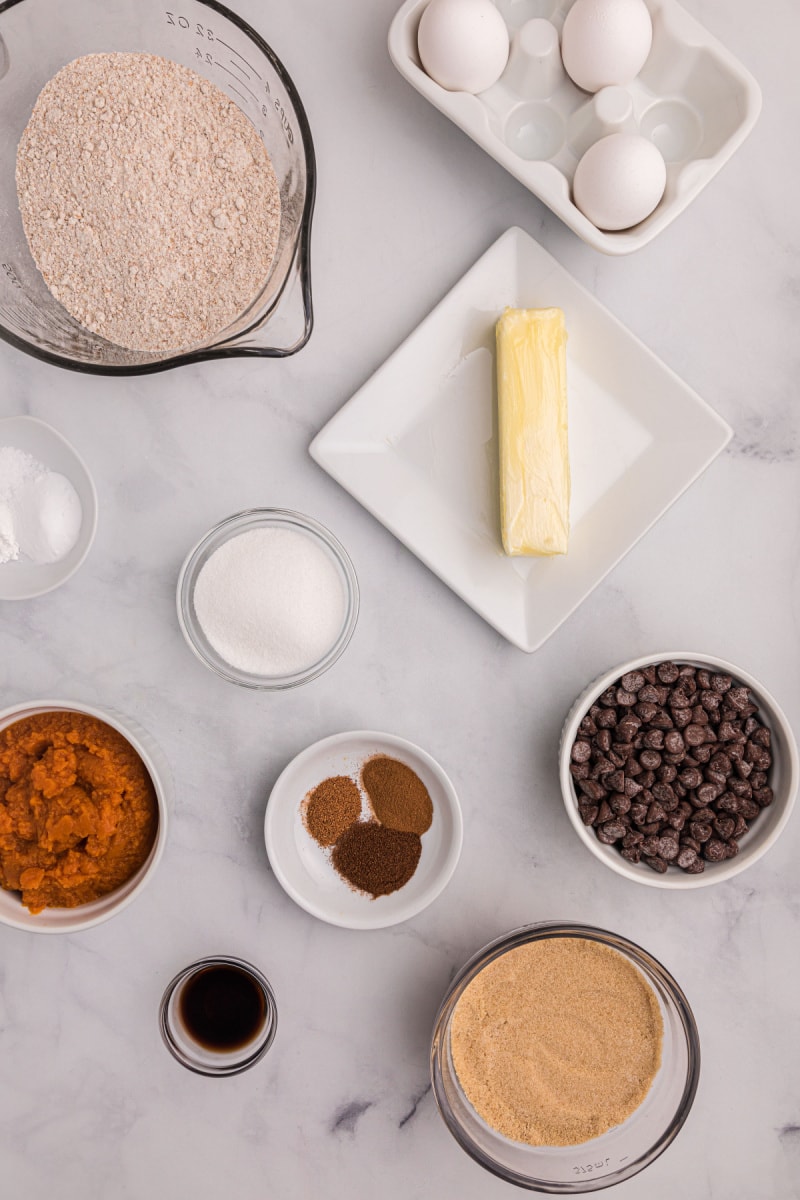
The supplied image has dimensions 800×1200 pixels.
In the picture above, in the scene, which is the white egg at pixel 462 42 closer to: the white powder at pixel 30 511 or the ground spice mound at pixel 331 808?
the white powder at pixel 30 511

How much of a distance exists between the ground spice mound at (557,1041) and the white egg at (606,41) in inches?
49.0

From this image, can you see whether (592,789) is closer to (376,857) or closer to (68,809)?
(376,857)

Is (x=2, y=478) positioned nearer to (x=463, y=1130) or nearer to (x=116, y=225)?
(x=116, y=225)

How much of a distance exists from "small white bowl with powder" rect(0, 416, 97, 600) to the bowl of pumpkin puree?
0.21 metres

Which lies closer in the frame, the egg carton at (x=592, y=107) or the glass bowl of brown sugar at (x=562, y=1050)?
the egg carton at (x=592, y=107)

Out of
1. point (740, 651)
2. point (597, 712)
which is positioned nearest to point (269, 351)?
point (597, 712)

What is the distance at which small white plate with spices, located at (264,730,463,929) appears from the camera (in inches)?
48.0

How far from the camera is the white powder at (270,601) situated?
1.16m

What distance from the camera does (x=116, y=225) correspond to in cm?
109

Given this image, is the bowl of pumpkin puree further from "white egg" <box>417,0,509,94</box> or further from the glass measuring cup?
"white egg" <box>417,0,509,94</box>

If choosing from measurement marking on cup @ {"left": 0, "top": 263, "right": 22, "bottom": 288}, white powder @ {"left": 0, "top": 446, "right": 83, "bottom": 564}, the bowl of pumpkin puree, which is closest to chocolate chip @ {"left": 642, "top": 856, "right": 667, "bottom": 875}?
the bowl of pumpkin puree

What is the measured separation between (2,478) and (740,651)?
116 cm

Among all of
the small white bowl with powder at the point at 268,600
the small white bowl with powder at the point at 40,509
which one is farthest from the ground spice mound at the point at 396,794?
the small white bowl with powder at the point at 40,509

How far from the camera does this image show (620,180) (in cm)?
107
